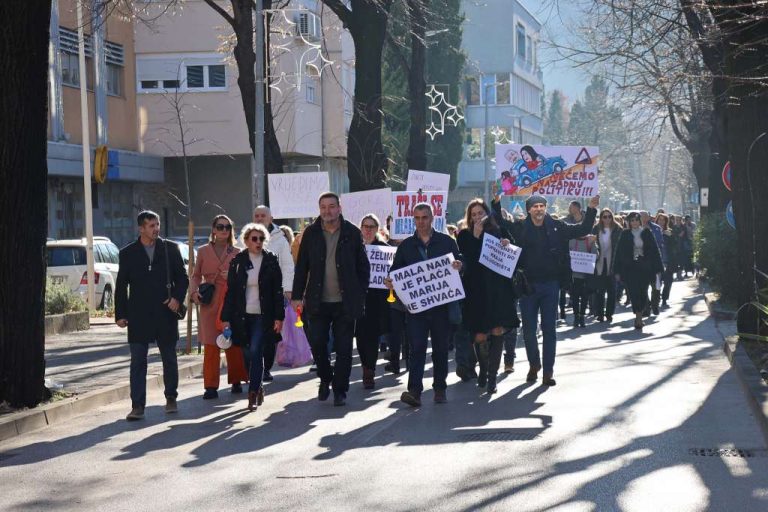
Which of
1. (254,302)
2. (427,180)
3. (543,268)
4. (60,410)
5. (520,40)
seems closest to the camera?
(60,410)

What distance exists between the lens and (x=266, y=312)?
12602mm

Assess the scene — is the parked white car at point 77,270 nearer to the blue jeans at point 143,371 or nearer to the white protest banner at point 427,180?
the white protest banner at point 427,180

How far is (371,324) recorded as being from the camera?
47.7 ft

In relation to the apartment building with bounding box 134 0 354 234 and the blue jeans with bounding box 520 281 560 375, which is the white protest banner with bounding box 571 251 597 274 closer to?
the blue jeans with bounding box 520 281 560 375

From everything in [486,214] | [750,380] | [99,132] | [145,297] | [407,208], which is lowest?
[750,380]

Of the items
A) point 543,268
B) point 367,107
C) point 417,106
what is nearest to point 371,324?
point 543,268

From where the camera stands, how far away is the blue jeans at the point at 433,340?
1240cm

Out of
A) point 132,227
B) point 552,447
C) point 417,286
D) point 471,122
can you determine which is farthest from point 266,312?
point 471,122

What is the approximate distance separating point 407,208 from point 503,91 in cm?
7165

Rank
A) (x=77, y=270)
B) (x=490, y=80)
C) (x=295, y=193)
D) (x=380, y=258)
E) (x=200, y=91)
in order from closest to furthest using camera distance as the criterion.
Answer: (x=380, y=258)
(x=295, y=193)
(x=77, y=270)
(x=200, y=91)
(x=490, y=80)

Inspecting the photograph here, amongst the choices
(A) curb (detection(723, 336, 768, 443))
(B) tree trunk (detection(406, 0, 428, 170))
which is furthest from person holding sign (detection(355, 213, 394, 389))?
(B) tree trunk (detection(406, 0, 428, 170))

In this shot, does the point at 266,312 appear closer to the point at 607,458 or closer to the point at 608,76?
the point at 607,458

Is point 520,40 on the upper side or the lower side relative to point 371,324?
upper

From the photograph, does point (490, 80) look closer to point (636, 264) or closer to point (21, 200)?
point (636, 264)
